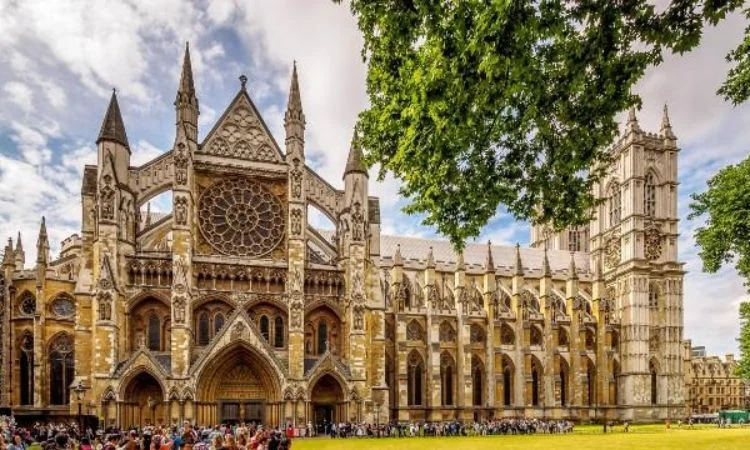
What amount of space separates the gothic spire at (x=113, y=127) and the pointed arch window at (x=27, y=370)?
14412mm

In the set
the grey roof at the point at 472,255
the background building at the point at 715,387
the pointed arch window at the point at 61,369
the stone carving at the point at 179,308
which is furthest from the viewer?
the background building at the point at 715,387

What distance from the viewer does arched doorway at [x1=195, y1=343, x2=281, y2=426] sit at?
3334cm

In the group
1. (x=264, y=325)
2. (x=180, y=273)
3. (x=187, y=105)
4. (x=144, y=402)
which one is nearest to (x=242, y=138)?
(x=187, y=105)

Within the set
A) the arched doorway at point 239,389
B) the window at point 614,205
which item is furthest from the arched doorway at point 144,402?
the window at point 614,205

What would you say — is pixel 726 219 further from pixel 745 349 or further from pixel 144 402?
pixel 144 402

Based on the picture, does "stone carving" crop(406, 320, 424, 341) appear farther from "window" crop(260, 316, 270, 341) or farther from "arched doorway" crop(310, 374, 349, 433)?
"window" crop(260, 316, 270, 341)

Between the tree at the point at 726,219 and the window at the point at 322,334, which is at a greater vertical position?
the tree at the point at 726,219

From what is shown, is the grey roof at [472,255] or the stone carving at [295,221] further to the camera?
the grey roof at [472,255]

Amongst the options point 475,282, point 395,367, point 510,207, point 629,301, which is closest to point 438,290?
point 475,282

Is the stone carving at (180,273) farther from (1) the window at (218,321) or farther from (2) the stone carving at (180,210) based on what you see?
(1) the window at (218,321)

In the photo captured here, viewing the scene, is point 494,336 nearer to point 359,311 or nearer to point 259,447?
point 359,311

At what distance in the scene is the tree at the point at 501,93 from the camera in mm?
9641

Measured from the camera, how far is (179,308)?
3262 cm

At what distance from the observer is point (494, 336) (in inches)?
2085
